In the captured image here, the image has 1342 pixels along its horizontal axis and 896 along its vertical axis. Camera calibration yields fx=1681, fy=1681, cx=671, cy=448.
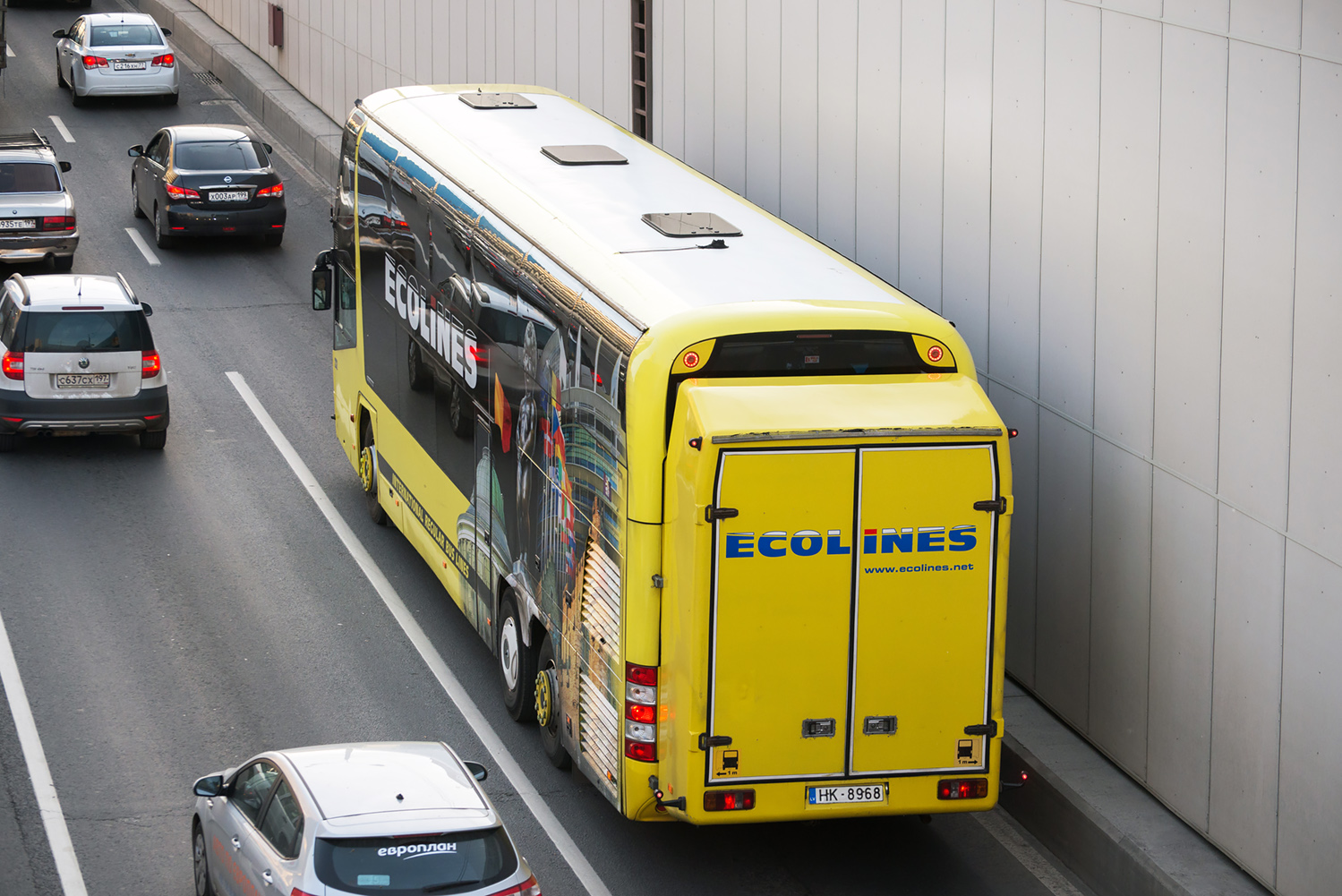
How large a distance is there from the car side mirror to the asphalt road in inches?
41.8

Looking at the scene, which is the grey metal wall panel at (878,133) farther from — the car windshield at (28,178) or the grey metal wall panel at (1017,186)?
the car windshield at (28,178)

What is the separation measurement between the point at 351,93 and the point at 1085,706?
22.2m

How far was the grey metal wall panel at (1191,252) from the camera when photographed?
31.2ft

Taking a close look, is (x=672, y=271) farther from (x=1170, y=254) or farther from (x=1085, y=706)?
(x=1085, y=706)

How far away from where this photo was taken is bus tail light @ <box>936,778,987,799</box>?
30.8 ft

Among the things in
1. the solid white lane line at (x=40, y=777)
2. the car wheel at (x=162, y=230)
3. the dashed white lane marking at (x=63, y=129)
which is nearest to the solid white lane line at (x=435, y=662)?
the solid white lane line at (x=40, y=777)

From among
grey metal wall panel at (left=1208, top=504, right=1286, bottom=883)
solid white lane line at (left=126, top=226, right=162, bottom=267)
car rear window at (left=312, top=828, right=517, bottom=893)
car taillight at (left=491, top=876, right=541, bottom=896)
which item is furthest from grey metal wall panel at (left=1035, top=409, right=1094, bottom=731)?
solid white lane line at (left=126, top=226, right=162, bottom=267)

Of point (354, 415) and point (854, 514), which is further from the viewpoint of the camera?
point (354, 415)

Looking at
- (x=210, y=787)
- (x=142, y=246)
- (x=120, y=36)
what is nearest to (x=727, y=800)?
(x=210, y=787)

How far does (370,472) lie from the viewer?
52.4 feet

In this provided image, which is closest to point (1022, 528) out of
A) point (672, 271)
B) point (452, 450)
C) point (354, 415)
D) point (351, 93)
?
point (672, 271)

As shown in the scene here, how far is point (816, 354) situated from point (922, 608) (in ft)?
4.99

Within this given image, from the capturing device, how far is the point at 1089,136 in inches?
424

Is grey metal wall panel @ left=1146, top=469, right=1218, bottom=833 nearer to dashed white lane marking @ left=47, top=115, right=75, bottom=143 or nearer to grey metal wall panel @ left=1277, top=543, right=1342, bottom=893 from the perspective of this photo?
grey metal wall panel @ left=1277, top=543, right=1342, bottom=893
